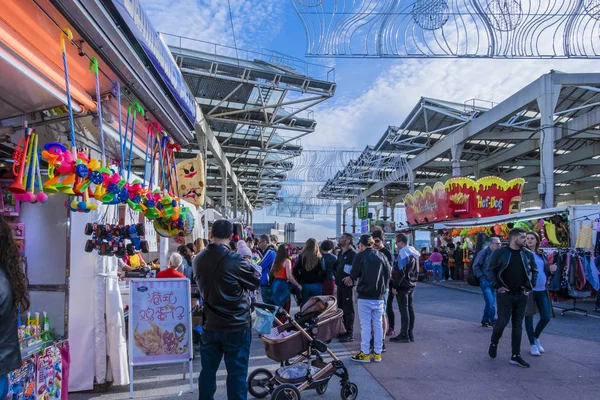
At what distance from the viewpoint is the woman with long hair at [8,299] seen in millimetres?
2277

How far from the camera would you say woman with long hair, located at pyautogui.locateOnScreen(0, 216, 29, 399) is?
228cm

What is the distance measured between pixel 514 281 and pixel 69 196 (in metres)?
5.22

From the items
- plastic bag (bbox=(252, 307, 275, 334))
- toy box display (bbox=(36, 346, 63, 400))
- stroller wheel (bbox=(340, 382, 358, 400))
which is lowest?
stroller wheel (bbox=(340, 382, 358, 400))

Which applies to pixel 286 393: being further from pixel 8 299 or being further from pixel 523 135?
pixel 523 135

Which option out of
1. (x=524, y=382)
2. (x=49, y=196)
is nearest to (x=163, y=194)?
(x=49, y=196)

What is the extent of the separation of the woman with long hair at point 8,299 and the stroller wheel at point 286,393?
2.40m

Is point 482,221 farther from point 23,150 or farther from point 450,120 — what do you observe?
point 23,150

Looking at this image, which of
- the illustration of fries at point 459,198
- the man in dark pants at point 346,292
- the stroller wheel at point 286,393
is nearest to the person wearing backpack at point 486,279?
the man in dark pants at point 346,292

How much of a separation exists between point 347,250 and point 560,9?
8111mm

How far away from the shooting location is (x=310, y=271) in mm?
7434

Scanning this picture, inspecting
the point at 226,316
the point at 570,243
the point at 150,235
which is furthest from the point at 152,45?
the point at 570,243

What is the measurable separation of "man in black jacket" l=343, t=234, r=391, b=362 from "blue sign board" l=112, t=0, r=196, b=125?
2.96 m

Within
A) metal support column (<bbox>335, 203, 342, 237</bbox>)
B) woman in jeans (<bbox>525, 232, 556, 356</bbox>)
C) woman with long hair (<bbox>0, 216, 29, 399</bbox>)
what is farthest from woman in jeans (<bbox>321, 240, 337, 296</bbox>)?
metal support column (<bbox>335, 203, 342, 237</bbox>)

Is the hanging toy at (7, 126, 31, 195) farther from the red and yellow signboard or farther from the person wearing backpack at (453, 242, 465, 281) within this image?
the person wearing backpack at (453, 242, 465, 281)
